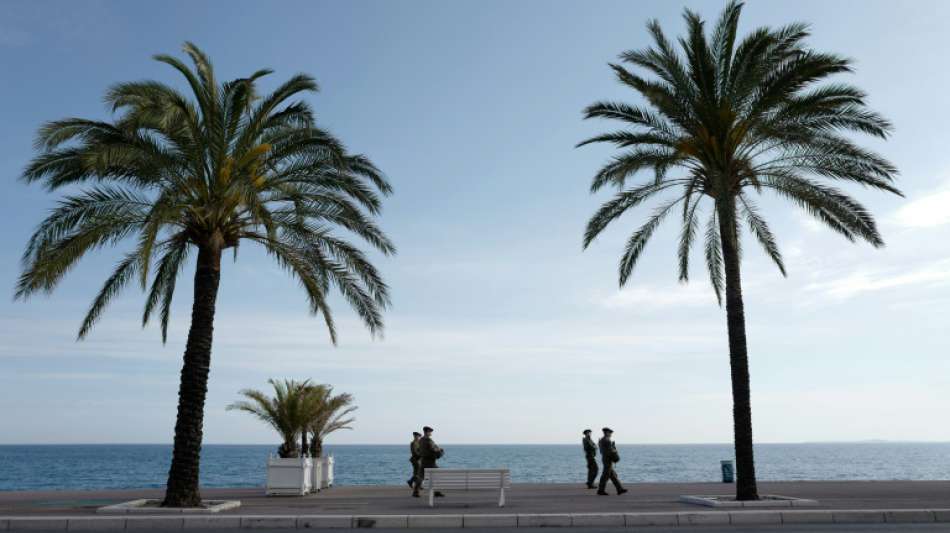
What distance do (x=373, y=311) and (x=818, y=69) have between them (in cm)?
1088

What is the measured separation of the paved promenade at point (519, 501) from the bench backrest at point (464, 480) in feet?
1.40

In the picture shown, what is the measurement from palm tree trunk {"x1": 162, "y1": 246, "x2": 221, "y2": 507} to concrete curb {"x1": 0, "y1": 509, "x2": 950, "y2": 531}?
2.23 metres

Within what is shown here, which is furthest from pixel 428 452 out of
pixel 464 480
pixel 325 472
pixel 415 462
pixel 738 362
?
pixel 738 362

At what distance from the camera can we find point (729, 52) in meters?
17.2

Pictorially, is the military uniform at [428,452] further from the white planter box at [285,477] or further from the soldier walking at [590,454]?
the soldier walking at [590,454]

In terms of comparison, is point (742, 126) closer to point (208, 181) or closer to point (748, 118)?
point (748, 118)

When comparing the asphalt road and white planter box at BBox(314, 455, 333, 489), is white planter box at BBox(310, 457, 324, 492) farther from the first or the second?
the asphalt road

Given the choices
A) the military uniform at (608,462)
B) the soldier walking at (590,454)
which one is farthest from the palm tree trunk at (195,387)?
the soldier walking at (590,454)

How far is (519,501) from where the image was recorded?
17.2 meters

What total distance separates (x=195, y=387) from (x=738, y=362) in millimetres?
11557

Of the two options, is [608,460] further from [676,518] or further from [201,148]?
[201,148]

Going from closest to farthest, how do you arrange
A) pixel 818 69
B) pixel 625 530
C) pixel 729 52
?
pixel 625 530 < pixel 818 69 < pixel 729 52

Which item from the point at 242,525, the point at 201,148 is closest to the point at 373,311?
the point at 201,148

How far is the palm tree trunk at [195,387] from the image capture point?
15305 millimetres
